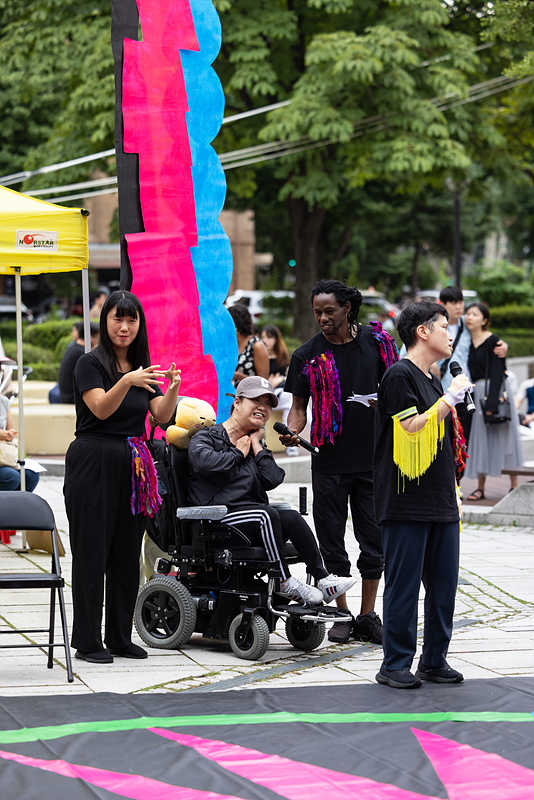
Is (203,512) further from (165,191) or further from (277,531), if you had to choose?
(165,191)

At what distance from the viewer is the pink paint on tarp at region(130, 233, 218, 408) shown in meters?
8.53

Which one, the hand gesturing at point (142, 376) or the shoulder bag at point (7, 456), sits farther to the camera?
the shoulder bag at point (7, 456)

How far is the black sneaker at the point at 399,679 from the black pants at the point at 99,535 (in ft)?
4.78

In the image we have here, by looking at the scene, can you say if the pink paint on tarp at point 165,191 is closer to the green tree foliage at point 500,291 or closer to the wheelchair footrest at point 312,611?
the wheelchair footrest at point 312,611

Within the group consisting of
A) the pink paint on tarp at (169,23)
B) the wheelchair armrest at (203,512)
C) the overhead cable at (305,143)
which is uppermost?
the overhead cable at (305,143)

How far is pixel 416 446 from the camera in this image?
6.11 m

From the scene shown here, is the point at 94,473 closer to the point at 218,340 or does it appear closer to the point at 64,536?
the point at 218,340

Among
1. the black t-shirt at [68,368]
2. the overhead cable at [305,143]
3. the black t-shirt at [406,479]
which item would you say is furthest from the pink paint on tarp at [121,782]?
the overhead cable at [305,143]

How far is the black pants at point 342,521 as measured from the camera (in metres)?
7.38

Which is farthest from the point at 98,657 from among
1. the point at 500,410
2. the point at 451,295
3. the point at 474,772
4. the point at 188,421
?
the point at 500,410

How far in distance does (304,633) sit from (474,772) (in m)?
2.25

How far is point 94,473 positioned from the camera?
22.2ft

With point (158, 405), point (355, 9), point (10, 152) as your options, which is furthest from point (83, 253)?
point (10, 152)

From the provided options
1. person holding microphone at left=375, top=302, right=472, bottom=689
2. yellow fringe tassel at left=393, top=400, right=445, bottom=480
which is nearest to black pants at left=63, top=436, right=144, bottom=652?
person holding microphone at left=375, top=302, right=472, bottom=689
